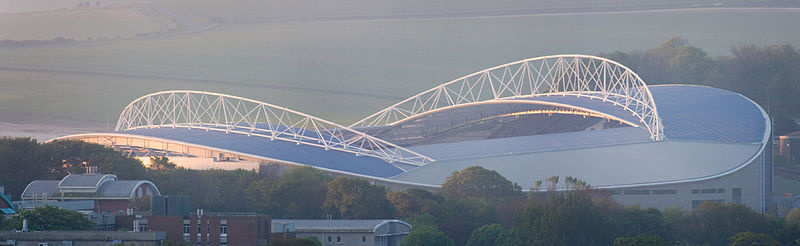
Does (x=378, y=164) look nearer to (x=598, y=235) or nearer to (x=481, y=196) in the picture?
(x=481, y=196)

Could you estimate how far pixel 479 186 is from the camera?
10062 cm

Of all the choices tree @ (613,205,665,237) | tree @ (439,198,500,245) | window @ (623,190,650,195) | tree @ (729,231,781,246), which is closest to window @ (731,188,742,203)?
window @ (623,190,650,195)

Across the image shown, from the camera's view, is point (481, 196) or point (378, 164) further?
point (378, 164)

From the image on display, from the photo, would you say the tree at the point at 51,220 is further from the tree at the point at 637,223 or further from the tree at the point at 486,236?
the tree at the point at 637,223

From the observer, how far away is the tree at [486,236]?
77.7 metres

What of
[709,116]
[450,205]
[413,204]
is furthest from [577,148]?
[413,204]

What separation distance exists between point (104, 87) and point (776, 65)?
10247 centimetres

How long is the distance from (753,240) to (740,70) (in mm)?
117837

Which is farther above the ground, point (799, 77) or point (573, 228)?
point (799, 77)

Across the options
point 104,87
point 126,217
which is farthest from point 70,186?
point 104,87

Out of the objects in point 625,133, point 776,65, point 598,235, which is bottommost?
point 598,235

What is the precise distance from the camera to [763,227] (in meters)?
80.0

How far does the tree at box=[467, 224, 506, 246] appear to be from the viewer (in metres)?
77.7

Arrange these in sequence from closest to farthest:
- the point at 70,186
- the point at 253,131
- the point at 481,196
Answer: the point at 70,186 < the point at 481,196 < the point at 253,131
